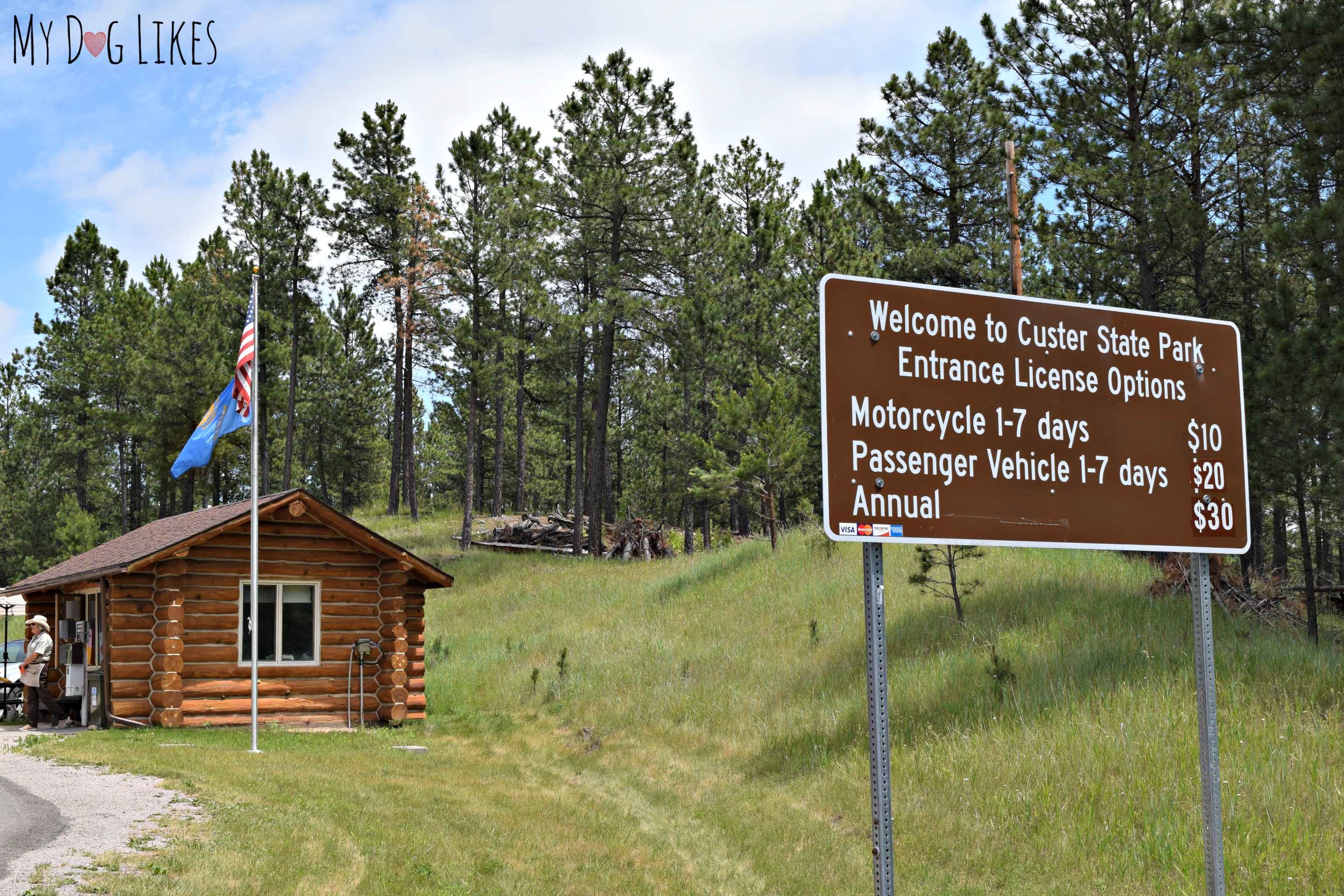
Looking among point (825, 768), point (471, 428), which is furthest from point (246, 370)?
point (471, 428)

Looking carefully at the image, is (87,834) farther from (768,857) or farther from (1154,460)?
(1154,460)

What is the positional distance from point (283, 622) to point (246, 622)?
596 mm

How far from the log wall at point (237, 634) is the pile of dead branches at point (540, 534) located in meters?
18.5

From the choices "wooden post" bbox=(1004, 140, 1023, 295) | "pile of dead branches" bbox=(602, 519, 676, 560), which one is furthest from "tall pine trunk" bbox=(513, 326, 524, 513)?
"wooden post" bbox=(1004, 140, 1023, 295)

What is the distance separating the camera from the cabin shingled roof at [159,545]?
646 inches

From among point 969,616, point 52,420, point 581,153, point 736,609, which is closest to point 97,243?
point 52,420

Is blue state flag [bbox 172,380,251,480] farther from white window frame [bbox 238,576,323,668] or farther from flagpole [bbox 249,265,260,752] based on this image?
white window frame [bbox 238,576,323,668]

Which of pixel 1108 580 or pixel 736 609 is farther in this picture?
pixel 736 609

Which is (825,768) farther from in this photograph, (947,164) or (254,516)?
(947,164)

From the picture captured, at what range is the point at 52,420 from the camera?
174 ft

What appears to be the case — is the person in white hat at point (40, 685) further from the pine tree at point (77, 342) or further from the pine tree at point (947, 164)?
the pine tree at point (77, 342)

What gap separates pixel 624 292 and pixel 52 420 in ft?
123

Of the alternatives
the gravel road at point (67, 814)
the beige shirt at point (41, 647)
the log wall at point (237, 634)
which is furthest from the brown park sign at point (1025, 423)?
the beige shirt at point (41, 647)

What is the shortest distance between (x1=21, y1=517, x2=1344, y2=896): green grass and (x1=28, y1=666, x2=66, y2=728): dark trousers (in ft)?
11.3
